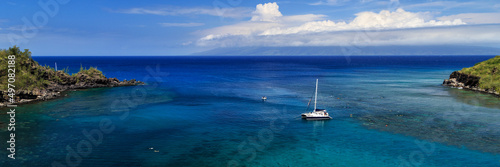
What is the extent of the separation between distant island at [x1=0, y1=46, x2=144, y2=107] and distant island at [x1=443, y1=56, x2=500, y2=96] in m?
138

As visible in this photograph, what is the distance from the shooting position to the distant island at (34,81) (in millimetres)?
82688

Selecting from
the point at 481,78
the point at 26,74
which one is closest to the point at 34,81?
the point at 26,74

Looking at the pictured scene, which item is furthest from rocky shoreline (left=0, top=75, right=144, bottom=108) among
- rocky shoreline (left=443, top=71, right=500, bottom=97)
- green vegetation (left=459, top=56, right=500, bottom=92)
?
green vegetation (left=459, top=56, right=500, bottom=92)

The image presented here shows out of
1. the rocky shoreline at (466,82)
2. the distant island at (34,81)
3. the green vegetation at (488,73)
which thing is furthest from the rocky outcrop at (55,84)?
the green vegetation at (488,73)

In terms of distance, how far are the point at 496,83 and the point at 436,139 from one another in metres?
71.9

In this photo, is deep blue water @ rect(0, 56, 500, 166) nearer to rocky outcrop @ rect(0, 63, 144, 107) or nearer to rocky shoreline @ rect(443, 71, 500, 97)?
rocky outcrop @ rect(0, 63, 144, 107)

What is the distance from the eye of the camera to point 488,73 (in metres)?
112

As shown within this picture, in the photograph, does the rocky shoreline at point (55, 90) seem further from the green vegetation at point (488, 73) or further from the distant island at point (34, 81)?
the green vegetation at point (488, 73)

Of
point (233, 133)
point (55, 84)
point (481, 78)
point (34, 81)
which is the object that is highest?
point (481, 78)

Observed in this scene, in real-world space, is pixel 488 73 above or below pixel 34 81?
above

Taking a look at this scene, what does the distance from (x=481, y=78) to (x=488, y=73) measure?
342 centimetres

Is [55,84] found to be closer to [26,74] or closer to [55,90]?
[55,90]

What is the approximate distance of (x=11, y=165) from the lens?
1576 inches

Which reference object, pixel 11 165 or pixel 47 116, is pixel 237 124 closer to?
pixel 11 165
